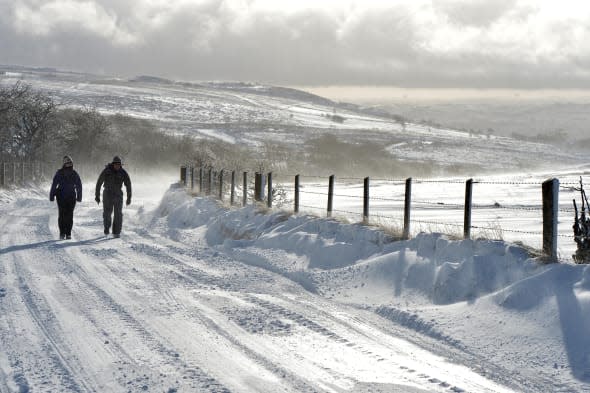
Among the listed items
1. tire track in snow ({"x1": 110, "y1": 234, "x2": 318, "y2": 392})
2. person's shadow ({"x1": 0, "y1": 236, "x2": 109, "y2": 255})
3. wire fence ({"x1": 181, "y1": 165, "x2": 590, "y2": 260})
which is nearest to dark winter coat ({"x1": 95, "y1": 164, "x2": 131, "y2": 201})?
person's shadow ({"x1": 0, "y1": 236, "x2": 109, "y2": 255})

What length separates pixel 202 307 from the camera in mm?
8875

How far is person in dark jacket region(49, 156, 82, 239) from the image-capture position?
53.9 ft

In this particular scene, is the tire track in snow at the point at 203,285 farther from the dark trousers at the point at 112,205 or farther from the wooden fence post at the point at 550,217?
the wooden fence post at the point at 550,217

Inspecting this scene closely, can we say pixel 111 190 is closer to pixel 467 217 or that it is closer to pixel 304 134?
pixel 467 217

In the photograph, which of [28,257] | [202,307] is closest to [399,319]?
[202,307]

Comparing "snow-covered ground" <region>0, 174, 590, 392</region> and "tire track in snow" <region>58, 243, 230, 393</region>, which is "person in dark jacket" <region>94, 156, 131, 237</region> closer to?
"snow-covered ground" <region>0, 174, 590, 392</region>

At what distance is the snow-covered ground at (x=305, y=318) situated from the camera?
627 cm

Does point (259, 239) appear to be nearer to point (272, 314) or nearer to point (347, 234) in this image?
point (347, 234)

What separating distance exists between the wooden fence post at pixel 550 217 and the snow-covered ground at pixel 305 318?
33 cm

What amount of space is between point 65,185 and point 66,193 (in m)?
0.18

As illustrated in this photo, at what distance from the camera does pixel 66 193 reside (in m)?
16.7

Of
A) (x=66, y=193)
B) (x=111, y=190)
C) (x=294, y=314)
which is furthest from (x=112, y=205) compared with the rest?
(x=294, y=314)

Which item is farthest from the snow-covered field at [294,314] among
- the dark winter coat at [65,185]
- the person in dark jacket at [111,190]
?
A: the person in dark jacket at [111,190]

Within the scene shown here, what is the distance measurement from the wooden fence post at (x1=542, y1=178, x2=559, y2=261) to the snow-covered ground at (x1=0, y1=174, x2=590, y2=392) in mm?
330
